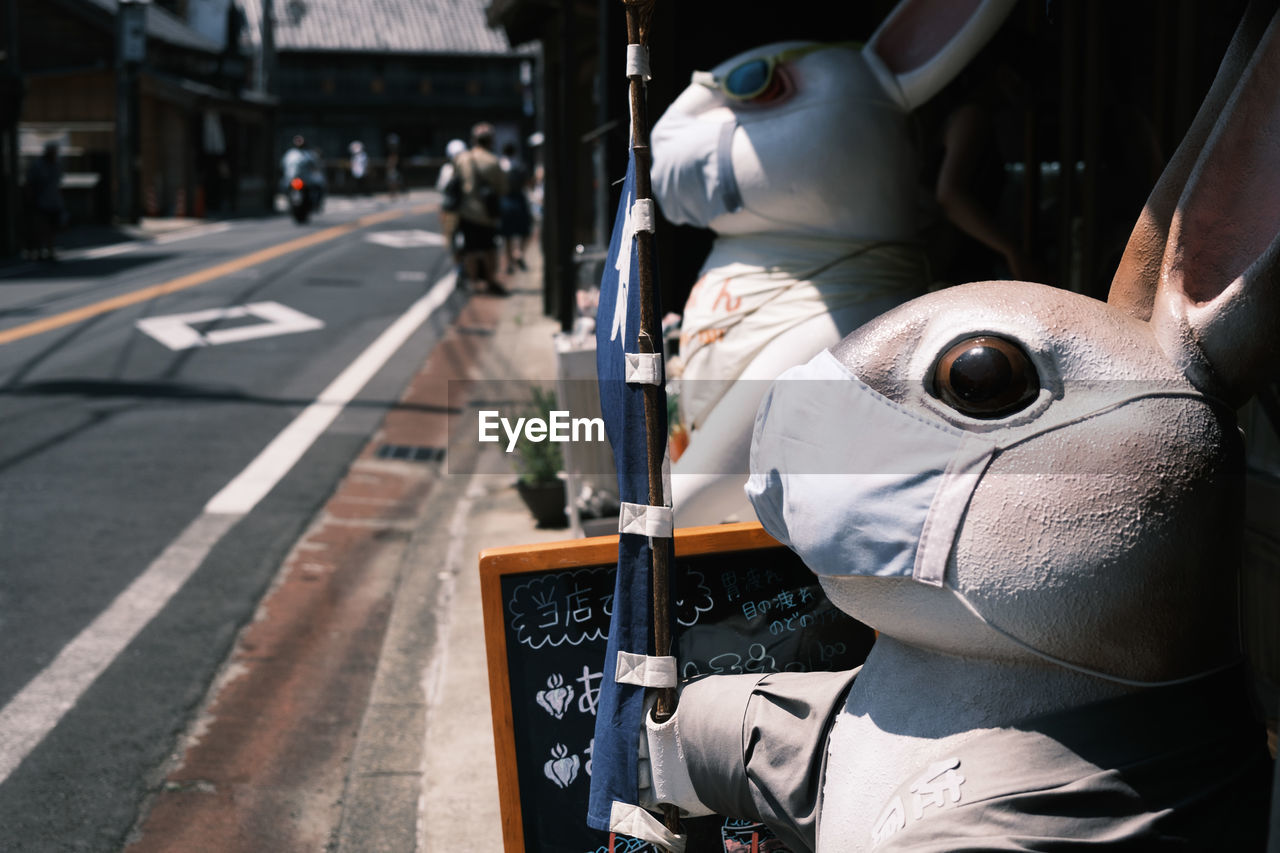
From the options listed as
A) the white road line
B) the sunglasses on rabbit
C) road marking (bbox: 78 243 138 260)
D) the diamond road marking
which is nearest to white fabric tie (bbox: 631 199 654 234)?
the sunglasses on rabbit

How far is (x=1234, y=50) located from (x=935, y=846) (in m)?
1.14

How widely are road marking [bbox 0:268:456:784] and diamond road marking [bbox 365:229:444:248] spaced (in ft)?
48.2

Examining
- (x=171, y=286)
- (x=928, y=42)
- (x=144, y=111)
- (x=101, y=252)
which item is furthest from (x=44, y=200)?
(x=928, y=42)

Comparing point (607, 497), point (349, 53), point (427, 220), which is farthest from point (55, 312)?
point (349, 53)

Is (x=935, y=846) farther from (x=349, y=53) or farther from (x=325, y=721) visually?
(x=349, y=53)

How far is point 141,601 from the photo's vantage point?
540cm

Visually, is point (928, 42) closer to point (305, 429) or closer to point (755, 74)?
point (755, 74)

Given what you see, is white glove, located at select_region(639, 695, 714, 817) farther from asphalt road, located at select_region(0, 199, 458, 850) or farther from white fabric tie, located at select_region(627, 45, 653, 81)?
asphalt road, located at select_region(0, 199, 458, 850)

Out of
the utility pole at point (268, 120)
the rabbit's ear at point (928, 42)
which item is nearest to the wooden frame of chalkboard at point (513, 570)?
the rabbit's ear at point (928, 42)

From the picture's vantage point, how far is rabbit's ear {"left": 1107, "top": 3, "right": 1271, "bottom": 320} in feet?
5.54

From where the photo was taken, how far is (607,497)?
5.31m

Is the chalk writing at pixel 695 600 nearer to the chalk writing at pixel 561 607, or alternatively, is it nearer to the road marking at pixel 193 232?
the chalk writing at pixel 561 607

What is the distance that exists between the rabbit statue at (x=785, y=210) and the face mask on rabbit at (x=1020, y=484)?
1161 millimetres

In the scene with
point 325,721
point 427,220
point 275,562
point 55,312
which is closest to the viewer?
point 325,721
